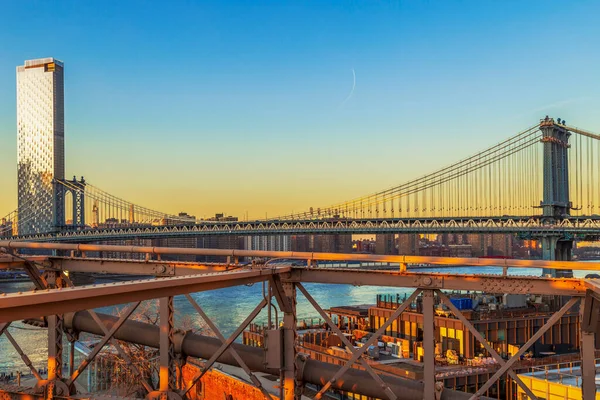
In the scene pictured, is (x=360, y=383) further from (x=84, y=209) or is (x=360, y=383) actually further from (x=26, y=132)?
(x=26, y=132)

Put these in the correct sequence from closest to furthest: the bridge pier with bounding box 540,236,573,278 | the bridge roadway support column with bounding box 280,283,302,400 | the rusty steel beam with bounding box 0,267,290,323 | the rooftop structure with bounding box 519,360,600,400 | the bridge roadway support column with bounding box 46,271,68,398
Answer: the rusty steel beam with bounding box 0,267,290,323
the bridge roadway support column with bounding box 280,283,302,400
the bridge roadway support column with bounding box 46,271,68,398
the rooftop structure with bounding box 519,360,600,400
the bridge pier with bounding box 540,236,573,278

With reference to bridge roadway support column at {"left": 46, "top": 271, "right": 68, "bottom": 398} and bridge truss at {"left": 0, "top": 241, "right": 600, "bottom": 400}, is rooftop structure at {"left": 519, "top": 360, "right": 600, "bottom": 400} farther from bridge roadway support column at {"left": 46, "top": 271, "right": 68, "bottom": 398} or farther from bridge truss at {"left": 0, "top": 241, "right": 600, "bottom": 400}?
bridge roadway support column at {"left": 46, "top": 271, "right": 68, "bottom": 398}

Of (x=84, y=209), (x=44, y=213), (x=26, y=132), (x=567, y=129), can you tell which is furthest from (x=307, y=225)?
(x=26, y=132)

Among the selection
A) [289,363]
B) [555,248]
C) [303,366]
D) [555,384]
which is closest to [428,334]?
[303,366]

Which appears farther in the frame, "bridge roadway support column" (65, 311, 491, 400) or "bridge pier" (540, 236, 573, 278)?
"bridge pier" (540, 236, 573, 278)

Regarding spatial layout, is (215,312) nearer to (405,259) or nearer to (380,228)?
(380,228)

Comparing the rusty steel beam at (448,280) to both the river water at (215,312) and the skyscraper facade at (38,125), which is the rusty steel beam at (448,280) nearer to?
the river water at (215,312)

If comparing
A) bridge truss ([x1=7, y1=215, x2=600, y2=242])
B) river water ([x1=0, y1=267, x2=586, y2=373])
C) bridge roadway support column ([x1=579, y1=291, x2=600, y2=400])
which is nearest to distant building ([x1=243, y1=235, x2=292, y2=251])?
river water ([x1=0, y1=267, x2=586, y2=373])
